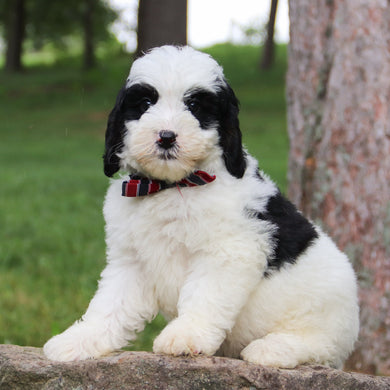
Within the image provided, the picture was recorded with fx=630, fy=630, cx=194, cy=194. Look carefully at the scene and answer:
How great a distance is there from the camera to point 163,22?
11312 mm

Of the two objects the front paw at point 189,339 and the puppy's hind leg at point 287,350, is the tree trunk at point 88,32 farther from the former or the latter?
the front paw at point 189,339

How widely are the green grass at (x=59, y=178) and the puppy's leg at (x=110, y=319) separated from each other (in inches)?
60.7

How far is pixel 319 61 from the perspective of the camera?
491 centimetres

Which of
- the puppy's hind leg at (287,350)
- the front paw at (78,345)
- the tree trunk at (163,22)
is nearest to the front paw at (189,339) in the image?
the puppy's hind leg at (287,350)

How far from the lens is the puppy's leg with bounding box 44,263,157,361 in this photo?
3182 mm

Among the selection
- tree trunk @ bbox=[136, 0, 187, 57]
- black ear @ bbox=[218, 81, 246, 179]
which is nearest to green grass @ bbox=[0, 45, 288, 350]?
black ear @ bbox=[218, 81, 246, 179]

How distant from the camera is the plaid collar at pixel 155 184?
10.2 feet

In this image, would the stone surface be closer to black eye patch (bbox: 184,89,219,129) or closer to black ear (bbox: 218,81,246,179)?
black ear (bbox: 218,81,246,179)

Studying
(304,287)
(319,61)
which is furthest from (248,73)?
(304,287)

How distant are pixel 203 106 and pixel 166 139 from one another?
315 millimetres

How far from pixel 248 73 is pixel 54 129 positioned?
12379mm

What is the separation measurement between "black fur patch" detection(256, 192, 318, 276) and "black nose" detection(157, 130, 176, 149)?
2.09 ft

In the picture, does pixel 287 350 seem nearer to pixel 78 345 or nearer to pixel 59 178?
pixel 78 345

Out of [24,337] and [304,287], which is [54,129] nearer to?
[24,337]
